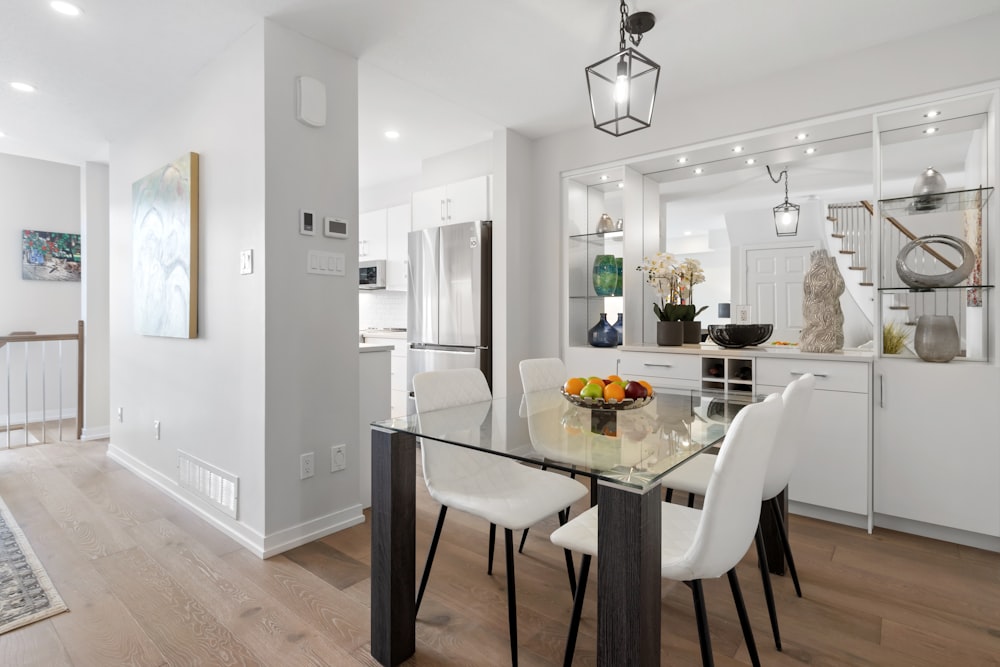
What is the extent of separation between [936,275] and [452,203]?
3183mm

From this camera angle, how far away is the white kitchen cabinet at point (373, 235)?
5.39m

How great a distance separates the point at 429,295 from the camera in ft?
13.8

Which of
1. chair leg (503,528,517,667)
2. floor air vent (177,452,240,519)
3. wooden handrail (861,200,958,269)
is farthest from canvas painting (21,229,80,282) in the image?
wooden handrail (861,200,958,269)

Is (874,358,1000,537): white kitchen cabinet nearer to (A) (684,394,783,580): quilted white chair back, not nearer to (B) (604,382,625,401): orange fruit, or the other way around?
(B) (604,382,625,401): orange fruit

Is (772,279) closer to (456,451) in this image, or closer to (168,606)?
(456,451)

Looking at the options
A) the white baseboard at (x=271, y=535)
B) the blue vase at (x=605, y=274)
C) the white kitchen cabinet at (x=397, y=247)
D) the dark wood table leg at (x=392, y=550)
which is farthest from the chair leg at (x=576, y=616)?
the white kitchen cabinet at (x=397, y=247)

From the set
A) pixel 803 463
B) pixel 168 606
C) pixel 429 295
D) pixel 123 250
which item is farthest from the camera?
pixel 429 295

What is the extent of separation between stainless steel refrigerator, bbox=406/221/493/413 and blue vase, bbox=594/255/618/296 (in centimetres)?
81

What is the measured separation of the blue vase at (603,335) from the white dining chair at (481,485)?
5.73 feet

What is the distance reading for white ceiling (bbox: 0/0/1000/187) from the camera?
2.31m

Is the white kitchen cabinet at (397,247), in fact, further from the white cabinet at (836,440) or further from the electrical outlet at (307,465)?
the white cabinet at (836,440)

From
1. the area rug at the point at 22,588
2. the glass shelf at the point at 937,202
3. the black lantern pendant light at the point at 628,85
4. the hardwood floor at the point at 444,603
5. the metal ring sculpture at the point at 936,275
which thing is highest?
the black lantern pendant light at the point at 628,85

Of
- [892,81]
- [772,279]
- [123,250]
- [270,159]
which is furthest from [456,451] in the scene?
[772,279]

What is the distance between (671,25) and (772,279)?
Result: 10.5ft
